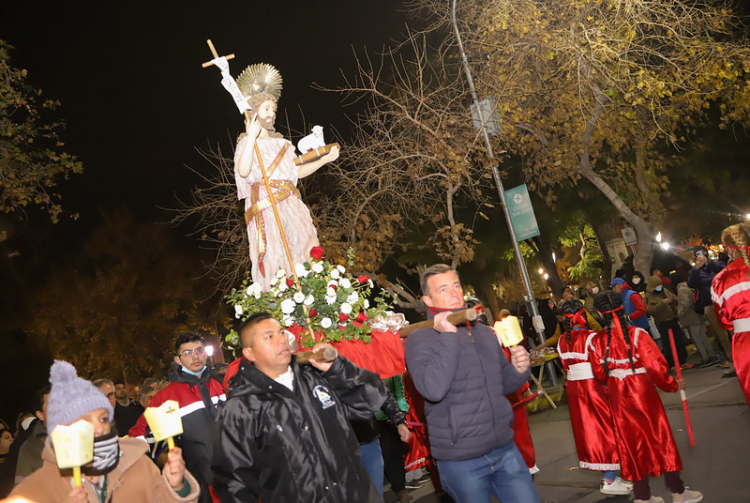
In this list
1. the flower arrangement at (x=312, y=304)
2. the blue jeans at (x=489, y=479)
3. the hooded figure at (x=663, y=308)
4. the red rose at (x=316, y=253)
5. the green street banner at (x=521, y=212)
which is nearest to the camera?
the blue jeans at (x=489, y=479)

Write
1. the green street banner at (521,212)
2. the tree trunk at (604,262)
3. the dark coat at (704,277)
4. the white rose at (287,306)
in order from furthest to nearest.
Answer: the tree trunk at (604,262) → the green street banner at (521,212) → the dark coat at (704,277) → the white rose at (287,306)

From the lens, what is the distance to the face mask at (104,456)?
335 cm

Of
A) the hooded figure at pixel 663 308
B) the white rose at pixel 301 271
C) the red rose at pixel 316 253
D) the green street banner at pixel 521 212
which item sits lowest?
the hooded figure at pixel 663 308

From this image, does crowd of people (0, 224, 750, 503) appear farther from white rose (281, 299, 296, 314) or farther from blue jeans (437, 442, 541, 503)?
white rose (281, 299, 296, 314)

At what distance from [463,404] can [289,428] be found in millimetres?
1144

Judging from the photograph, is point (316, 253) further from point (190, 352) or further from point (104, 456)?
point (104, 456)

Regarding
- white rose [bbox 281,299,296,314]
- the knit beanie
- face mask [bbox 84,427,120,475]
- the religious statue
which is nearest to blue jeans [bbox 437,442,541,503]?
white rose [bbox 281,299,296,314]

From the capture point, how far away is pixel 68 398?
3.44 metres

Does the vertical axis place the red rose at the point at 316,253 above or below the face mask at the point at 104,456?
above

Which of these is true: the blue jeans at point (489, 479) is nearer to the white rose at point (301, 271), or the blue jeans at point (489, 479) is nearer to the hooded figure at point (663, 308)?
the white rose at point (301, 271)

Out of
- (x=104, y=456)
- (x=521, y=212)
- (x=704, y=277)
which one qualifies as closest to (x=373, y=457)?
(x=104, y=456)

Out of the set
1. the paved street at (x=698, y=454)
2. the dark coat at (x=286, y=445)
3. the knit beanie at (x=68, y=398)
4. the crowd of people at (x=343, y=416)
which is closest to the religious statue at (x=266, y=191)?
the crowd of people at (x=343, y=416)

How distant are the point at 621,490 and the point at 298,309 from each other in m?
3.90

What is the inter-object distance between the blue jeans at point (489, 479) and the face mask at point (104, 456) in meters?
1.97
